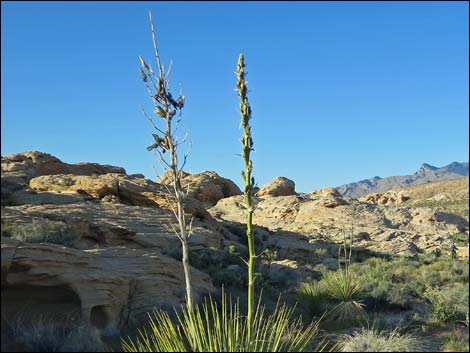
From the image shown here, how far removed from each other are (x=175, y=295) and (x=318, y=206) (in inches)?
970

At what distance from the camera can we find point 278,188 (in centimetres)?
4288

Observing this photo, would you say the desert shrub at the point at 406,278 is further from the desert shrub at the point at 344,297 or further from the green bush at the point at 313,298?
the green bush at the point at 313,298

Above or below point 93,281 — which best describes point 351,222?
above

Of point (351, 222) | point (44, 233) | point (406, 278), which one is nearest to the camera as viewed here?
point (44, 233)

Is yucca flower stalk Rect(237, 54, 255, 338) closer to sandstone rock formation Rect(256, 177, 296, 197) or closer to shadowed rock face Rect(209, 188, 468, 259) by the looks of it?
shadowed rock face Rect(209, 188, 468, 259)

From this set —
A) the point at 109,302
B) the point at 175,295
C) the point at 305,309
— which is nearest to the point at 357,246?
the point at 305,309

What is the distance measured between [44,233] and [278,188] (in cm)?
3334

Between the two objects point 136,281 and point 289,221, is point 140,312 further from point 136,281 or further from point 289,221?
point 289,221

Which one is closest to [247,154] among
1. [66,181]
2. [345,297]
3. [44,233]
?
[44,233]

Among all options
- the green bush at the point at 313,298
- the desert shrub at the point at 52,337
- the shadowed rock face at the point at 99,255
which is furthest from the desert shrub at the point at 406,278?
the desert shrub at the point at 52,337

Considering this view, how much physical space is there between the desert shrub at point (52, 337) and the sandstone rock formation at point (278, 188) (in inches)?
1386

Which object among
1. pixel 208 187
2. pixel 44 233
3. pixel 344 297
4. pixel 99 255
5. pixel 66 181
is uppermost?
pixel 208 187

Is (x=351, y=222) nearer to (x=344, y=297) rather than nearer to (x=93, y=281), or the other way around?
(x=344, y=297)

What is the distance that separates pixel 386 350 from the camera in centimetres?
719
